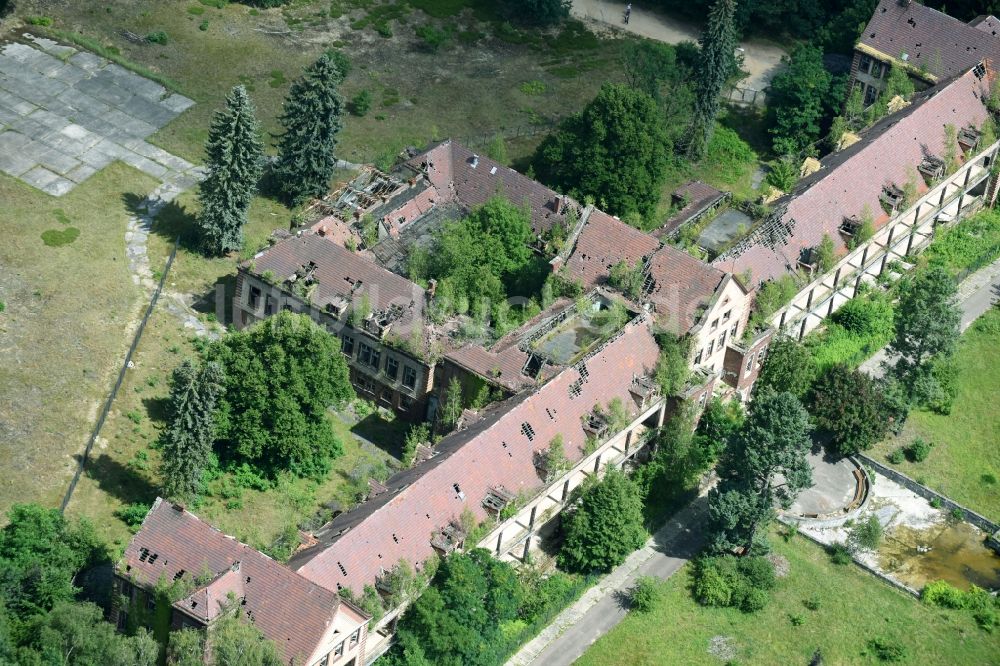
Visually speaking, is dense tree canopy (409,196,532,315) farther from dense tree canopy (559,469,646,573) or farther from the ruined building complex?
dense tree canopy (559,469,646,573)

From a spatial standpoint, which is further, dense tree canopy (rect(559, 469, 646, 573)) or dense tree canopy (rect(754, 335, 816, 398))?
dense tree canopy (rect(754, 335, 816, 398))

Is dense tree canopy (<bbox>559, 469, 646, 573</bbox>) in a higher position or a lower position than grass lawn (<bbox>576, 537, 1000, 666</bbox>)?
higher

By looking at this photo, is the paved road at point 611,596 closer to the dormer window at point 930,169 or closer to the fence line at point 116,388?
the fence line at point 116,388

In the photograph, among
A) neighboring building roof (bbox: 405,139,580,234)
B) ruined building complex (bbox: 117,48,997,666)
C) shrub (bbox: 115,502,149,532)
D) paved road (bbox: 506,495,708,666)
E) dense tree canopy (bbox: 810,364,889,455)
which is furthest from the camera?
neighboring building roof (bbox: 405,139,580,234)

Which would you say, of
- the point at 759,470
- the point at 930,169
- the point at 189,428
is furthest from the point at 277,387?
the point at 930,169

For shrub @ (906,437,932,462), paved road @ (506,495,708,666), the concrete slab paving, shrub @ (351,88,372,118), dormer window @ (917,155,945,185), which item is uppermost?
dormer window @ (917,155,945,185)

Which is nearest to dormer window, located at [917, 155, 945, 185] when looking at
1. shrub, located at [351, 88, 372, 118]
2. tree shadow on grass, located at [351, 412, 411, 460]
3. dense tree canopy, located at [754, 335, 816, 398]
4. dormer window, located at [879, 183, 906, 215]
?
dormer window, located at [879, 183, 906, 215]

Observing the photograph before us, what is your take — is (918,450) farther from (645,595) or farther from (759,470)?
(645,595)
